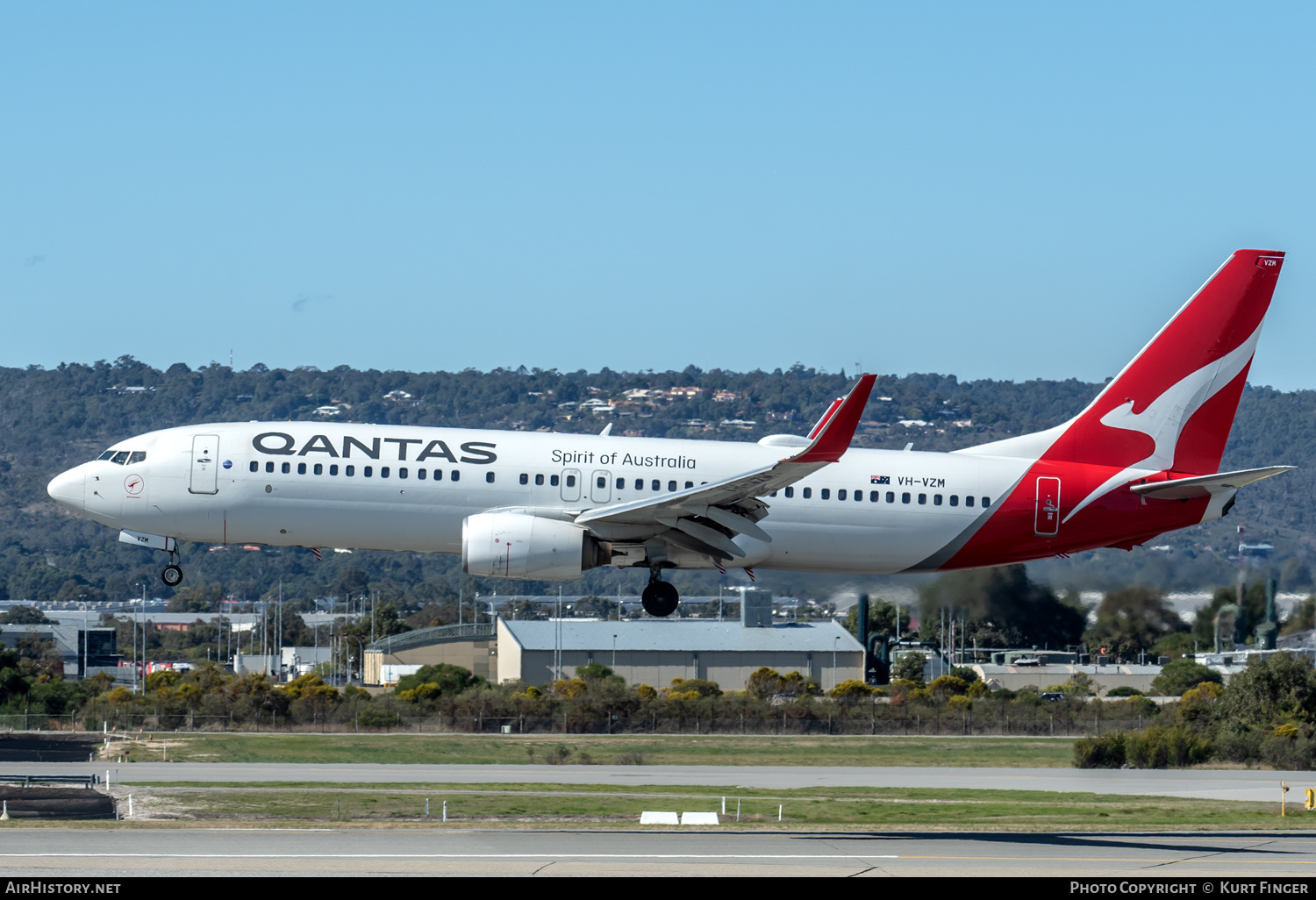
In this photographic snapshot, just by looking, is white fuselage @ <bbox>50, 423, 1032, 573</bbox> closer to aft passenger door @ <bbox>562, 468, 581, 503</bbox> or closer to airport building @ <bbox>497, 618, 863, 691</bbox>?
aft passenger door @ <bbox>562, 468, 581, 503</bbox>

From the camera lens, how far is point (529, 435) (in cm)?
3688

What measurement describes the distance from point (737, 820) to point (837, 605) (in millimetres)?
6169

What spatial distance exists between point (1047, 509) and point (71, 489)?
883 inches

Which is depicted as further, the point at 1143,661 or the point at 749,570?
the point at 1143,661

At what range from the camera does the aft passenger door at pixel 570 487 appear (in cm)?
3612

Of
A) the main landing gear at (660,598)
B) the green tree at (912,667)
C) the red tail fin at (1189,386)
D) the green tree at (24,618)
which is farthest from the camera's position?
the green tree at (24,618)

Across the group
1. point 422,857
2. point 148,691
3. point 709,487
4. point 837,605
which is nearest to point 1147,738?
point 837,605

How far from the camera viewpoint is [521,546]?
115 ft

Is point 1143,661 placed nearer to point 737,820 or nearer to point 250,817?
point 737,820

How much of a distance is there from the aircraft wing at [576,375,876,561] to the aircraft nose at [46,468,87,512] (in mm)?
11518

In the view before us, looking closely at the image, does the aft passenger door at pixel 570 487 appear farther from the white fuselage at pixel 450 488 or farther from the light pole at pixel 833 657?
the light pole at pixel 833 657

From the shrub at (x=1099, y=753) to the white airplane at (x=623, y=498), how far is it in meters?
27.4

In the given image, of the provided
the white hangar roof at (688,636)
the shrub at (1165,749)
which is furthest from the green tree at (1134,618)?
the white hangar roof at (688,636)

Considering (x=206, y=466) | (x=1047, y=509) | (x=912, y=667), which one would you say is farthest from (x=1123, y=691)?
(x=206, y=466)
